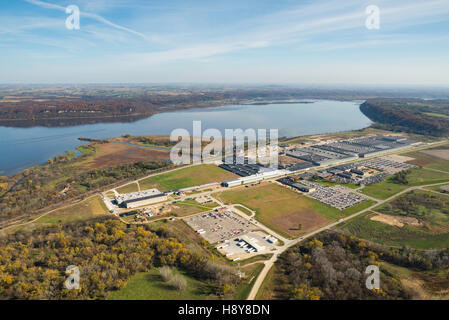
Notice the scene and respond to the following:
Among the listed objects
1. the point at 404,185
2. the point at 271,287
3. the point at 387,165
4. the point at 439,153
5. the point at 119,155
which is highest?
the point at 119,155

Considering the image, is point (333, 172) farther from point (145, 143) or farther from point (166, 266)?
point (145, 143)

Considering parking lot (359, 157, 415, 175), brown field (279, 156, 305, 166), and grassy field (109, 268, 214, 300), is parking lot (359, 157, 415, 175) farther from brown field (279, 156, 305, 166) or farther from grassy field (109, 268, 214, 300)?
grassy field (109, 268, 214, 300)

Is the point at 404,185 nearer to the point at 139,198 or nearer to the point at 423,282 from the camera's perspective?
the point at 423,282

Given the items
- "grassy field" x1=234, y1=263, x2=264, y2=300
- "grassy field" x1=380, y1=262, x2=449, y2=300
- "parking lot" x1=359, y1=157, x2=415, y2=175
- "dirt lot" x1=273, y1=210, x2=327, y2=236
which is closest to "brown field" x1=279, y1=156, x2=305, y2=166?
"parking lot" x1=359, y1=157, x2=415, y2=175

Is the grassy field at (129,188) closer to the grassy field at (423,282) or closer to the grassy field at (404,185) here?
the grassy field at (423,282)

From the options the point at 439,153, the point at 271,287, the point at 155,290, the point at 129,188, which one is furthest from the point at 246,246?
the point at 439,153

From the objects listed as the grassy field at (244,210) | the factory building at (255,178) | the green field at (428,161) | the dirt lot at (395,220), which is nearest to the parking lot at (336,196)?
the dirt lot at (395,220)
